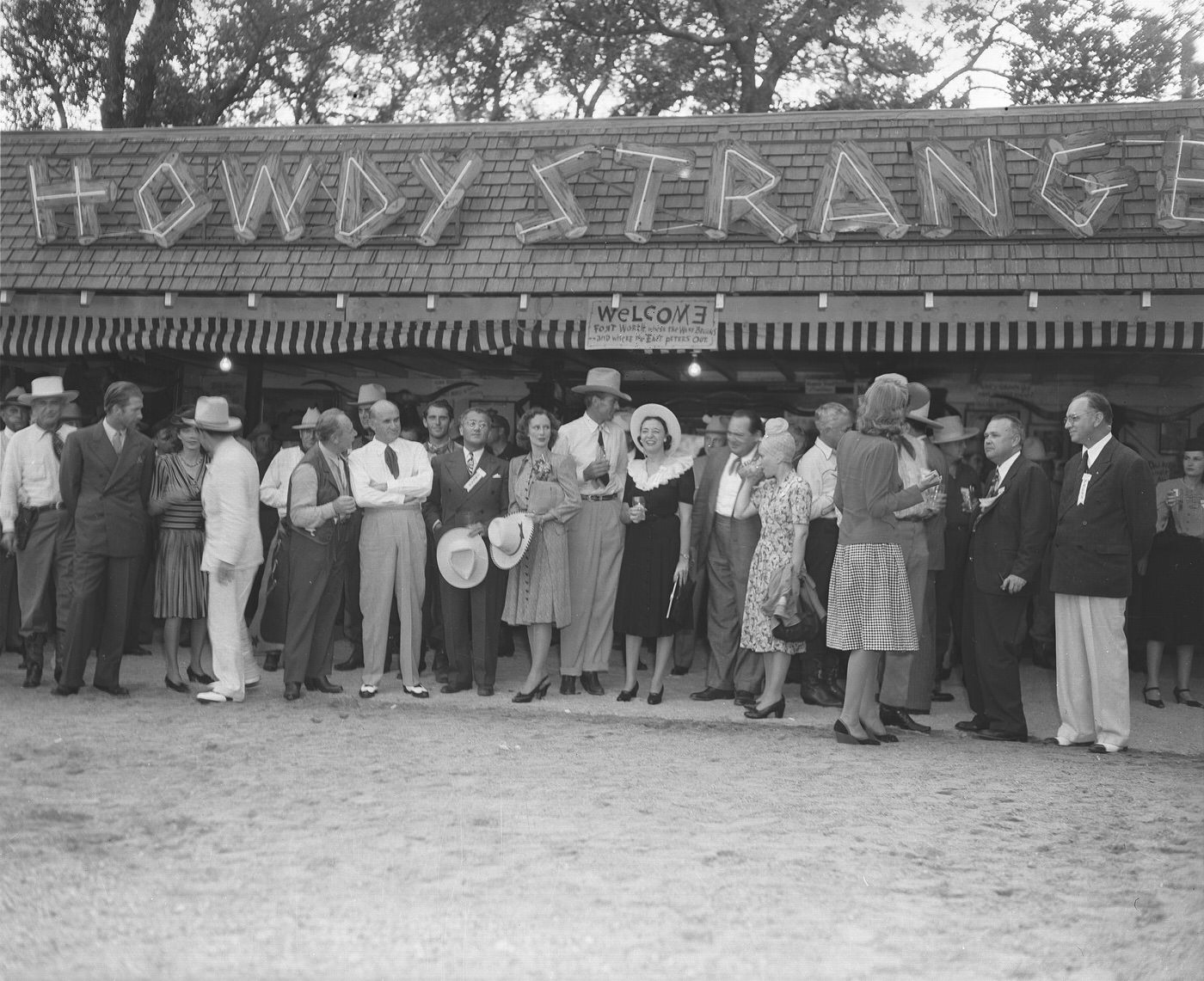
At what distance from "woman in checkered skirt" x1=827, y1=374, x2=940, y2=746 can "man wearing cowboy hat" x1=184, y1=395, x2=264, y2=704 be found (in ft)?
12.2

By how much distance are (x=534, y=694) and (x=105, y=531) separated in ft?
9.59

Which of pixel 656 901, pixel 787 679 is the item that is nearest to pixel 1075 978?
pixel 656 901

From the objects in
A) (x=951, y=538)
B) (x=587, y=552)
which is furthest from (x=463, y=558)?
(x=951, y=538)

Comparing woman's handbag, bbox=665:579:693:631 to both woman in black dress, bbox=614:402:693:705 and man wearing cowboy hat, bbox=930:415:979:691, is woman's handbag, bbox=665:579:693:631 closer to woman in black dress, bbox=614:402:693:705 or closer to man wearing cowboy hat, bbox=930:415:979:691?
woman in black dress, bbox=614:402:693:705

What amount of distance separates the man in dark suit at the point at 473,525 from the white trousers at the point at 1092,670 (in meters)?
3.59

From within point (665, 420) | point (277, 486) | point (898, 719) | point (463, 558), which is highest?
point (665, 420)

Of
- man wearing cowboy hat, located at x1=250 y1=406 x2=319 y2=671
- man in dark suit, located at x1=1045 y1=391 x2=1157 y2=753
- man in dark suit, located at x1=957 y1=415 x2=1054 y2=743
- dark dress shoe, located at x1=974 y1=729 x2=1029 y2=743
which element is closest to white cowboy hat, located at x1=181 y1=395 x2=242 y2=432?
man wearing cowboy hat, located at x1=250 y1=406 x2=319 y2=671

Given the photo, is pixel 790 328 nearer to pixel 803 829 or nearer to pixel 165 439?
pixel 165 439

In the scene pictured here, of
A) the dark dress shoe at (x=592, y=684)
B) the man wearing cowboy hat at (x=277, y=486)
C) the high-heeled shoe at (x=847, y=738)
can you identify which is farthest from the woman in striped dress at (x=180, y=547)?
the high-heeled shoe at (x=847, y=738)

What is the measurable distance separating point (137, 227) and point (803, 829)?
931 centimetres

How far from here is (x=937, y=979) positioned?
11.8 feet

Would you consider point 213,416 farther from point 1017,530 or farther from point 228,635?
point 1017,530

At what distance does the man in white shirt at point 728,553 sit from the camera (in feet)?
27.2

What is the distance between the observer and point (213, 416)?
8000 millimetres
